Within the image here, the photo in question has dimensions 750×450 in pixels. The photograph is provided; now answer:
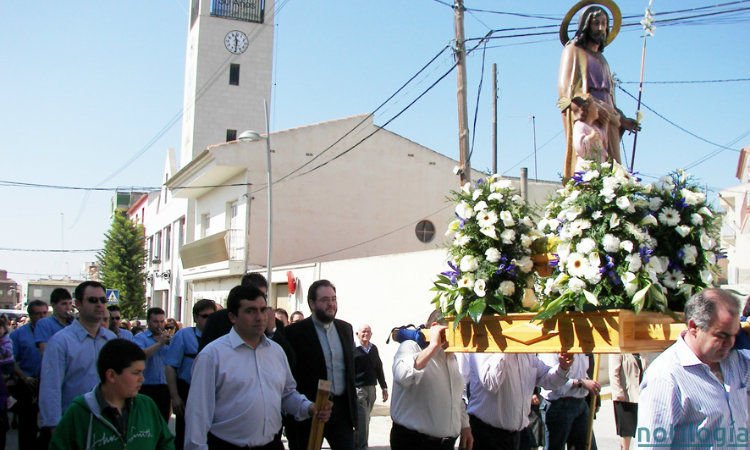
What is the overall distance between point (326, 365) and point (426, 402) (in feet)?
3.45

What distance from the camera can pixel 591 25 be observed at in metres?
6.51

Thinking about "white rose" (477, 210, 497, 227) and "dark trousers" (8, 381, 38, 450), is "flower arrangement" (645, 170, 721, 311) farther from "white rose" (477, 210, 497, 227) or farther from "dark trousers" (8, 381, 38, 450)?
"dark trousers" (8, 381, 38, 450)

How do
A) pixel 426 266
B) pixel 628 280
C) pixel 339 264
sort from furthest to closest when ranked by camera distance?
pixel 339 264
pixel 426 266
pixel 628 280

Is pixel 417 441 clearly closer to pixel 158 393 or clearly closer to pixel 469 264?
pixel 469 264

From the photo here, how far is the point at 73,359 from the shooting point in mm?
5527

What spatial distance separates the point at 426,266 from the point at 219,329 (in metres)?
9.91

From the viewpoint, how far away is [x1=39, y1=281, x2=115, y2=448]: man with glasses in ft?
17.2

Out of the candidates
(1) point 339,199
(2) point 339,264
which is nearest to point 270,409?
(2) point 339,264

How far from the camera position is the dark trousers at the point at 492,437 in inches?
229

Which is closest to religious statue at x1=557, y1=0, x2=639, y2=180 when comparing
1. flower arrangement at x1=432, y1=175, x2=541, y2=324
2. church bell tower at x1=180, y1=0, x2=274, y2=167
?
flower arrangement at x1=432, y1=175, x2=541, y2=324

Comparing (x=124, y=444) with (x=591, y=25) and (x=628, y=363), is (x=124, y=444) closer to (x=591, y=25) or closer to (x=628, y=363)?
(x=591, y=25)

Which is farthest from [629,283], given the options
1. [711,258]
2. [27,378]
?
[27,378]

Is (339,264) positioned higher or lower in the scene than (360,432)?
higher

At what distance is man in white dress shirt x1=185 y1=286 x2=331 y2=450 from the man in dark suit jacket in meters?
1.17
